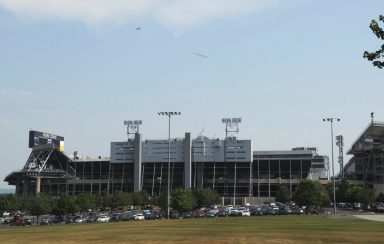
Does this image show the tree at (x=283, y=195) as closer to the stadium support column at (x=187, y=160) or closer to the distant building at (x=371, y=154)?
the distant building at (x=371, y=154)

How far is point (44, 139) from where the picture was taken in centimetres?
18638

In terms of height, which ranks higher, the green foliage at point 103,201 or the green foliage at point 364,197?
the green foliage at point 364,197

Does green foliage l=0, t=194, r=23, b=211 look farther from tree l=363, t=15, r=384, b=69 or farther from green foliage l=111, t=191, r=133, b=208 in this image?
tree l=363, t=15, r=384, b=69

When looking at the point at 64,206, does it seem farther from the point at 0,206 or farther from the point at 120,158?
the point at 120,158

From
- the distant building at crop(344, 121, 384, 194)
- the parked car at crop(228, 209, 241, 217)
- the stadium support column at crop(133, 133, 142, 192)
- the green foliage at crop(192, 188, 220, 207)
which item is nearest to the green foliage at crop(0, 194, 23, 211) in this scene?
the green foliage at crop(192, 188, 220, 207)

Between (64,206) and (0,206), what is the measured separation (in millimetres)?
24715

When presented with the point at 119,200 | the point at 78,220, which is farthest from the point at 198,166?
the point at 78,220

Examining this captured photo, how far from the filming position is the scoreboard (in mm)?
181375

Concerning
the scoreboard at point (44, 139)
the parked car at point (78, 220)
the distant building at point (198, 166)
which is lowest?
the parked car at point (78, 220)

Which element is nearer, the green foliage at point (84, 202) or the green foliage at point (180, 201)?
the green foliage at point (180, 201)

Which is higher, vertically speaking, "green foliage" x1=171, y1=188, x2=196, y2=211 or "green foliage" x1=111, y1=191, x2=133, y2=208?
"green foliage" x1=171, y1=188, x2=196, y2=211

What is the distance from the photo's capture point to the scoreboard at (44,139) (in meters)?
181

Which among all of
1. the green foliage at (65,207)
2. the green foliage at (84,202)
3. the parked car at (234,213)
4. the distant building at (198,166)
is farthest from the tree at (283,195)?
the green foliage at (65,207)

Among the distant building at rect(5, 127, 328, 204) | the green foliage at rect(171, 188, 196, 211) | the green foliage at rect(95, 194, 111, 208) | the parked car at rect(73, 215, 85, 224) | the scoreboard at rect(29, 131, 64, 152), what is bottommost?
the parked car at rect(73, 215, 85, 224)
